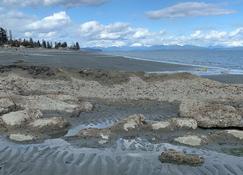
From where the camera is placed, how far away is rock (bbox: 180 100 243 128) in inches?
579

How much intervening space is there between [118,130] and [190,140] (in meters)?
2.34

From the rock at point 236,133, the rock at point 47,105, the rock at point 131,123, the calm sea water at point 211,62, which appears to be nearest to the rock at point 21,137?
the rock at point 131,123

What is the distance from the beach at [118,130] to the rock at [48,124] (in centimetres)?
3

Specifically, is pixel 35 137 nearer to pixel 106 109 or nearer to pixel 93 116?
pixel 93 116

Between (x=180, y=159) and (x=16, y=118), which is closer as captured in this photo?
(x=180, y=159)

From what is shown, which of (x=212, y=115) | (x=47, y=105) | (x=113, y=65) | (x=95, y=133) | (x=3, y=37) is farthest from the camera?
(x=3, y=37)

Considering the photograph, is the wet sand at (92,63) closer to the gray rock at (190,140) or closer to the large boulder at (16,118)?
the large boulder at (16,118)

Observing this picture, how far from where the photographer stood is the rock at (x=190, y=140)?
12.6 m

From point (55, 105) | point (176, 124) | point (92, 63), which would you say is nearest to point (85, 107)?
point (55, 105)

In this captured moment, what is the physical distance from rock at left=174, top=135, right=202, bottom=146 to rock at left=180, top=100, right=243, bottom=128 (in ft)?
6.25

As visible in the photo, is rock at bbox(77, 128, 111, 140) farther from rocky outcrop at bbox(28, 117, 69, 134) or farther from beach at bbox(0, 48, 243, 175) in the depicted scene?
rocky outcrop at bbox(28, 117, 69, 134)

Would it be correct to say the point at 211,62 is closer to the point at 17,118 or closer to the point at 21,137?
the point at 17,118

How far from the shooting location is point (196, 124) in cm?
1477

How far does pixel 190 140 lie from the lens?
505 inches
